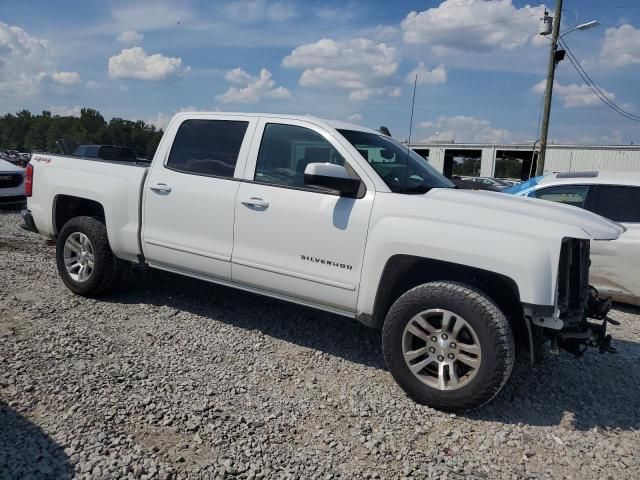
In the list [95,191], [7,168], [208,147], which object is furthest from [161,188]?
[7,168]

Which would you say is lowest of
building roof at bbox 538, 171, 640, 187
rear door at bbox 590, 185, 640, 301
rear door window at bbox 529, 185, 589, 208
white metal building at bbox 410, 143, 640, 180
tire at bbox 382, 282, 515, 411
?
tire at bbox 382, 282, 515, 411

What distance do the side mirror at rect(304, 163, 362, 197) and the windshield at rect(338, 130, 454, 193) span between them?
0.32 metres

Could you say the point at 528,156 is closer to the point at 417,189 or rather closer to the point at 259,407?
the point at 417,189

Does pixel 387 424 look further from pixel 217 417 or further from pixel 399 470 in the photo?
pixel 217 417

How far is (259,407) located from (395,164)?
211 cm

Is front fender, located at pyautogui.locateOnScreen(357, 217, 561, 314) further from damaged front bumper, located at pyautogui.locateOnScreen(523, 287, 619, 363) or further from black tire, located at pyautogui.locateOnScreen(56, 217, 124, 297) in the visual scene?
black tire, located at pyautogui.locateOnScreen(56, 217, 124, 297)

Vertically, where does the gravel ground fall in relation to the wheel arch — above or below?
below

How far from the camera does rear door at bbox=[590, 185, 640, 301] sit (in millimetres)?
5586

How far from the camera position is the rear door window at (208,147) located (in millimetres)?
4441

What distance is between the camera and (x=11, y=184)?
10648 millimetres

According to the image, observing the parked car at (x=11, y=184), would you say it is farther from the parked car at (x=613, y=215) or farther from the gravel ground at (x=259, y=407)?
the parked car at (x=613, y=215)

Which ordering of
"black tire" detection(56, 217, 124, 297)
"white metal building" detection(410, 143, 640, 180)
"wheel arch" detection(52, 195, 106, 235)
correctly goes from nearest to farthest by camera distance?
"black tire" detection(56, 217, 124, 297)
"wheel arch" detection(52, 195, 106, 235)
"white metal building" detection(410, 143, 640, 180)

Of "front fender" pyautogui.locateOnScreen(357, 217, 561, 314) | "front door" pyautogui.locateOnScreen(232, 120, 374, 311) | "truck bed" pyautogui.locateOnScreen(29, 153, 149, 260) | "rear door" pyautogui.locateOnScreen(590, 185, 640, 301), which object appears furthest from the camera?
"rear door" pyautogui.locateOnScreen(590, 185, 640, 301)

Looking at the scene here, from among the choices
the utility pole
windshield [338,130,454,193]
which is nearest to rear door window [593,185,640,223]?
windshield [338,130,454,193]
